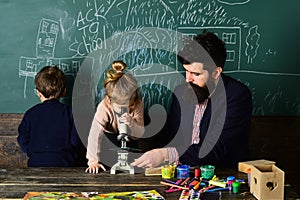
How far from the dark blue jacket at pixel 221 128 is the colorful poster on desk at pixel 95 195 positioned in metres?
0.62

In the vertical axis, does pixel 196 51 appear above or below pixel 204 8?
below

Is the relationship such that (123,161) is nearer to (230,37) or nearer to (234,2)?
(230,37)

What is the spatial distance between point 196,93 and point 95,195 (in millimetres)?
1023

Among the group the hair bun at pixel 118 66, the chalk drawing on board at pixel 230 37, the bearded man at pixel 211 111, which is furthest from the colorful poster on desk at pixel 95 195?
the chalk drawing on board at pixel 230 37

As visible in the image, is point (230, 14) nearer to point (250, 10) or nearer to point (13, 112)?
point (250, 10)

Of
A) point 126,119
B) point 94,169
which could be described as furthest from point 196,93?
point 94,169

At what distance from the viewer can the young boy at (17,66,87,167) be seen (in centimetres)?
323

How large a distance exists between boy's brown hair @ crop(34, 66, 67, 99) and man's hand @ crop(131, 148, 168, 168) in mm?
786

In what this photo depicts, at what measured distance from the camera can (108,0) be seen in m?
3.48

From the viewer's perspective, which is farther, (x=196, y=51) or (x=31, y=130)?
(x=31, y=130)

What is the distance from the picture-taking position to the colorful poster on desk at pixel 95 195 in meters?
2.32

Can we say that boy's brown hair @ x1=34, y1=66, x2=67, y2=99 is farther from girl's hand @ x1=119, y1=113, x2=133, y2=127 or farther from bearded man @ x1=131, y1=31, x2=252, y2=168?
bearded man @ x1=131, y1=31, x2=252, y2=168

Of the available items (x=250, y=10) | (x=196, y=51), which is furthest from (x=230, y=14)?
(x=196, y=51)

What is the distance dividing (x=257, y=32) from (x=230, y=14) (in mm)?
213
